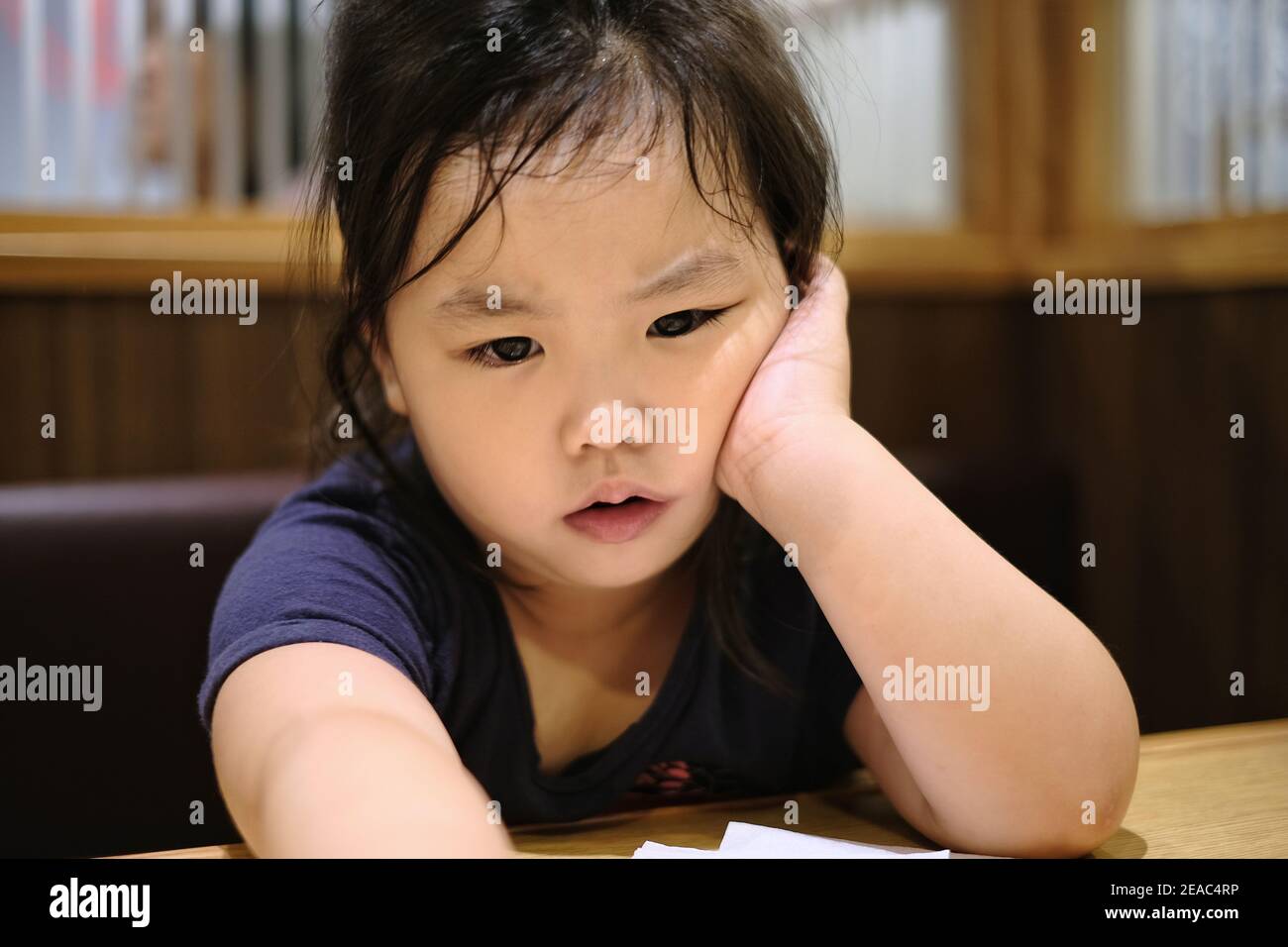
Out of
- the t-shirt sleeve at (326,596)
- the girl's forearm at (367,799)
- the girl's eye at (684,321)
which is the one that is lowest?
the girl's forearm at (367,799)

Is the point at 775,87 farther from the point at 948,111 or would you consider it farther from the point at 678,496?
the point at 948,111

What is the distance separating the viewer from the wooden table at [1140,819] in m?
0.64

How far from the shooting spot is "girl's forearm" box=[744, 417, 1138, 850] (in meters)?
0.63

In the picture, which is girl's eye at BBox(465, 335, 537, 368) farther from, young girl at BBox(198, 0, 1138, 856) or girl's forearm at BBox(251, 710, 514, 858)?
girl's forearm at BBox(251, 710, 514, 858)

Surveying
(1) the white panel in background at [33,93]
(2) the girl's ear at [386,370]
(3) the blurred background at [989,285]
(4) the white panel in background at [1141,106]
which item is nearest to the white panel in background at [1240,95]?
(3) the blurred background at [989,285]

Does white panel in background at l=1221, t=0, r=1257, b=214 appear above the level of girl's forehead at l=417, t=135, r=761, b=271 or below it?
above

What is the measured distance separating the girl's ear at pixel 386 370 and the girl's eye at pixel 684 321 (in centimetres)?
20

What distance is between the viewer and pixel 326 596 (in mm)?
680

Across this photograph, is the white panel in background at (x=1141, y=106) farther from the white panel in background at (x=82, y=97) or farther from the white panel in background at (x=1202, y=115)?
the white panel in background at (x=82, y=97)

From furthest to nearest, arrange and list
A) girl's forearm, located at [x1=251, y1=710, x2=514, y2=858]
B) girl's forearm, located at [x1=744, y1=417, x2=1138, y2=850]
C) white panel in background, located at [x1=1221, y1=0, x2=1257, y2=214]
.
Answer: white panel in background, located at [x1=1221, y1=0, x2=1257, y2=214], girl's forearm, located at [x1=744, y1=417, x2=1138, y2=850], girl's forearm, located at [x1=251, y1=710, x2=514, y2=858]

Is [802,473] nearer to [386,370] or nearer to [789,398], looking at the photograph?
[789,398]

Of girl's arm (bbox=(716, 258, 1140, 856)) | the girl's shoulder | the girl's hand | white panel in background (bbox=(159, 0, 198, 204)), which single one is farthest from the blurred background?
girl's arm (bbox=(716, 258, 1140, 856))
